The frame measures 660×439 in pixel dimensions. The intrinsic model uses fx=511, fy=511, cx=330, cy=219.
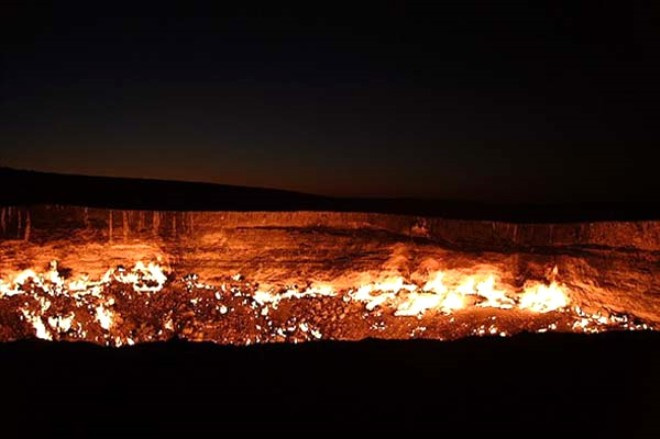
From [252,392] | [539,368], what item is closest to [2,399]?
[252,392]

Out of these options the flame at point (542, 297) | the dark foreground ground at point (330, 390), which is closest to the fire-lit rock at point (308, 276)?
the flame at point (542, 297)

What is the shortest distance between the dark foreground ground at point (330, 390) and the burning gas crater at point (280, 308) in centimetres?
749

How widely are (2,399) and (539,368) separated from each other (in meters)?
4.06

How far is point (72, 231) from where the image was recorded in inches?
492

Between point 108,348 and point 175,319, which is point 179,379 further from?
point 175,319

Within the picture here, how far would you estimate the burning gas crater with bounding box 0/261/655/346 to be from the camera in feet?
37.9

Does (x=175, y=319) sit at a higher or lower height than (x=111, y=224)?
lower

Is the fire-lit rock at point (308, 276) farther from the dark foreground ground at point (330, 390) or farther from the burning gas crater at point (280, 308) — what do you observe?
the dark foreground ground at point (330, 390)

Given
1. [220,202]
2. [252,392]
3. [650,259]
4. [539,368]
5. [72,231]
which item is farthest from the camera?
[220,202]

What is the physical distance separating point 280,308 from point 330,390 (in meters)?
8.88

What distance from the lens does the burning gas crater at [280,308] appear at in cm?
A: 1155

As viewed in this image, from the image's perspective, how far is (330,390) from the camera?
3822 mm

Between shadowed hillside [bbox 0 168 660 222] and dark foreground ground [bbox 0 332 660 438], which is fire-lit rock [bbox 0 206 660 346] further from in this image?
dark foreground ground [bbox 0 332 660 438]

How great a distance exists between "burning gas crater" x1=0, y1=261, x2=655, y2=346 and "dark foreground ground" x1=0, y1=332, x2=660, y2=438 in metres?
7.49
